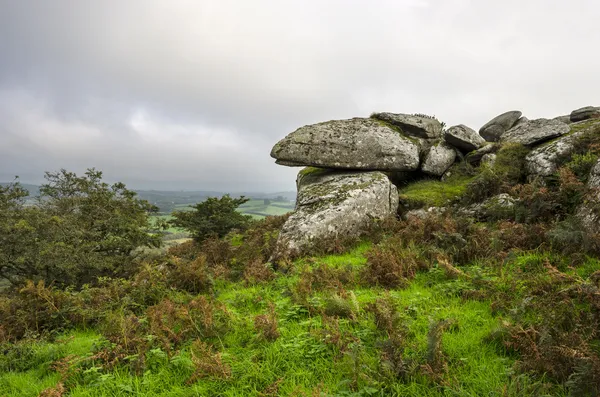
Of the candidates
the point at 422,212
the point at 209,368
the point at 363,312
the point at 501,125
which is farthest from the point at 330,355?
the point at 501,125

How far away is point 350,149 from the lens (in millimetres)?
13984

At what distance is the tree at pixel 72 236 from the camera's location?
1547 cm

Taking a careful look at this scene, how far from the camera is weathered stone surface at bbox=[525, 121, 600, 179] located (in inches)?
424

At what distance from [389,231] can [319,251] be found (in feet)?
8.09

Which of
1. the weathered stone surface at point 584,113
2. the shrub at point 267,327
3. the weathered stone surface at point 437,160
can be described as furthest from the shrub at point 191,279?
the weathered stone surface at point 584,113

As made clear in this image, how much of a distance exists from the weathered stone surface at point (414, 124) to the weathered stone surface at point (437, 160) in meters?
1.11

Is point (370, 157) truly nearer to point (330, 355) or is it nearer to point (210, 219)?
point (210, 219)

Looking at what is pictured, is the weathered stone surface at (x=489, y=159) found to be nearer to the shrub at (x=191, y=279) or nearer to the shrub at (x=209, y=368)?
the shrub at (x=191, y=279)

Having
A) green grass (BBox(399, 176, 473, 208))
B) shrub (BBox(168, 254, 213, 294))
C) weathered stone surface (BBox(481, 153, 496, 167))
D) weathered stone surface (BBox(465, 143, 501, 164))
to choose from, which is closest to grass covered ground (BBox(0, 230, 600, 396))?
shrub (BBox(168, 254, 213, 294))

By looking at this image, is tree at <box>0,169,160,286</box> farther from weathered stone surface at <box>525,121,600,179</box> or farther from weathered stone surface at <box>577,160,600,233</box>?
weathered stone surface at <box>525,121,600,179</box>

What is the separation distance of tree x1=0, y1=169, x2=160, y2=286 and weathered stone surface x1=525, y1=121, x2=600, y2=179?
17.0 metres

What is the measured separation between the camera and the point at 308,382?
3900 mm

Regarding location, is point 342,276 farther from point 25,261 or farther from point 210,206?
point 25,261

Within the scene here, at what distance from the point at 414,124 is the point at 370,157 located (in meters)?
3.65
